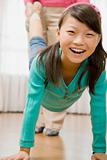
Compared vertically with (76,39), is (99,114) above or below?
below

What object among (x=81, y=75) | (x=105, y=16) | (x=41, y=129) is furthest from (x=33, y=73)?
(x=105, y=16)

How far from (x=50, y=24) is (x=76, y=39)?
0.83 meters

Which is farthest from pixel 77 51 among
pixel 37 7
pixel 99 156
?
pixel 37 7

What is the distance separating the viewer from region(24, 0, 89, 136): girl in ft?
6.00

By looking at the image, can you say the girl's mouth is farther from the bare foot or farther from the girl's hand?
the bare foot

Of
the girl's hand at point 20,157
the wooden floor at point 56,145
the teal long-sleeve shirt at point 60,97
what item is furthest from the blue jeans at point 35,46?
the girl's hand at point 20,157

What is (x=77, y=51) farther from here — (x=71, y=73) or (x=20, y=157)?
(x=20, y=157)

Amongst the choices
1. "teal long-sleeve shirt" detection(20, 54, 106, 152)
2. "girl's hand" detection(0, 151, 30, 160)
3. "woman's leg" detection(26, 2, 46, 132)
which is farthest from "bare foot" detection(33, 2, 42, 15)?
"girl's hand" detection(0, 151, 30, 160)

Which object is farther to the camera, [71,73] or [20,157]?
[71,73]

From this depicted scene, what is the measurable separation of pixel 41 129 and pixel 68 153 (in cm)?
56

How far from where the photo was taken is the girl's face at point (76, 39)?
1078mm

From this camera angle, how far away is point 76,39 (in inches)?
42.8

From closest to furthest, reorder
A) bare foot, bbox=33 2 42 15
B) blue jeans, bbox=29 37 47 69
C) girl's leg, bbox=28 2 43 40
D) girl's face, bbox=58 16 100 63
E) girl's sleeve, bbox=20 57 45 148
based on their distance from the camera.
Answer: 1. girl's face, bbox=58 16 100 63
2. girl's sleeve, bbox=20 57 45 148
3. blue jeans, bbox=29 37 47 69
4. girl's leg, bbox=28 2 43 40
5. bare foot, bbox=33 2 42 15

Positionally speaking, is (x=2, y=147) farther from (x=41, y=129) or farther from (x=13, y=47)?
(x=13, y=47)
